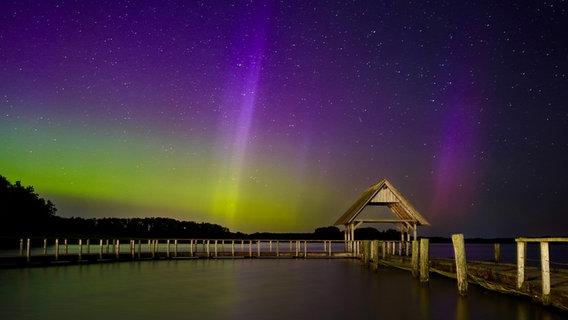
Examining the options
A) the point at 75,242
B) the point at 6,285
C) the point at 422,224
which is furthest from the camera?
the point at 75,242

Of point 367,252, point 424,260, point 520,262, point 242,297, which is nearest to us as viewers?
point 520,262

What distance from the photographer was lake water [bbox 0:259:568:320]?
15.1 metres

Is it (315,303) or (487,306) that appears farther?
(315,303)

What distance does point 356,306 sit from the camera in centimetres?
1673

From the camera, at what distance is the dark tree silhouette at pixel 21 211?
202ft

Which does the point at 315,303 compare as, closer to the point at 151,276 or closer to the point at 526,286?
the point at 526,286

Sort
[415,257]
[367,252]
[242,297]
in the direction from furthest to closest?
[367,252] < [415,257] < [242,297]

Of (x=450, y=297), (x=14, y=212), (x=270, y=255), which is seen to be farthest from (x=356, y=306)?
(x=14, y=212)

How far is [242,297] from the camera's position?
1941 centimetres

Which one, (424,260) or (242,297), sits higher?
(424,260)

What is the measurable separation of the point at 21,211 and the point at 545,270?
65627mm

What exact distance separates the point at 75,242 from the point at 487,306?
101473mm

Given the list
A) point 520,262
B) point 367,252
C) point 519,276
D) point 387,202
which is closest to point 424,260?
point 519,276

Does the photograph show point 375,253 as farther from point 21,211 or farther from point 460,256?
point 21,211
